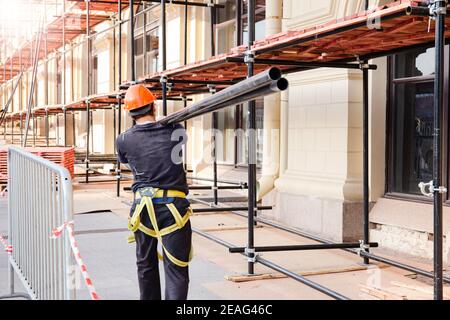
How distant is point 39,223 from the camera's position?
453cm

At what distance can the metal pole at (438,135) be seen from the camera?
407cm

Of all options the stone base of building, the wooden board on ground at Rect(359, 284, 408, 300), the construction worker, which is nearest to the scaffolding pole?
the wooden board on ground at Rect(359, 284, 408, 300)

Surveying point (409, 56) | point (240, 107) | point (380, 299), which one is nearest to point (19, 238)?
point (380, 299)

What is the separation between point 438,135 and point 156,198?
210cm

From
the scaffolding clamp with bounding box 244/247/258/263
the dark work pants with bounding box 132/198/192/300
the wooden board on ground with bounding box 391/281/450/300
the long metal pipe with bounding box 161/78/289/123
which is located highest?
the long metal pipe with bounding box 161/78/289/123

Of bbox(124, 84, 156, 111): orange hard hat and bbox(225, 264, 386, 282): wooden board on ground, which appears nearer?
bbox(124, 84, 156, 111): orange hard hat

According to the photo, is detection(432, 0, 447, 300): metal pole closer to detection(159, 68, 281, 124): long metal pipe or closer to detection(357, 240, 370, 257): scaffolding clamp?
detection(159, 68, 281, 124): long metal pipe

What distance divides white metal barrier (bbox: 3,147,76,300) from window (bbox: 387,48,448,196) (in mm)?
4759

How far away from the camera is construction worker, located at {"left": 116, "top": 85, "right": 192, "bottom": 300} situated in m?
4.60

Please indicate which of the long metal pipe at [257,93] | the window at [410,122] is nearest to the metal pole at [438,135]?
the long metal pipe at [257,93]

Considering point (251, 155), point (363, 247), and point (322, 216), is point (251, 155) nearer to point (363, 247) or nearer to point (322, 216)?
point (363, 247)

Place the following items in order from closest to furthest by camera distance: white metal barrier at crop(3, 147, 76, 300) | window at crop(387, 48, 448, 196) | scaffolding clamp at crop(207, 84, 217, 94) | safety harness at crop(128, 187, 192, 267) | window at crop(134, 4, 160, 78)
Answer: white metal barrier at crop(3, 147, 76, 300)
safety harness at crop(128, 187, 192, 267)
window at crop(387, 48, 448, 196)
scaffolding clamp at crop(207, 84, 217, 94)
window at crop(134, 4, 160, 78)
